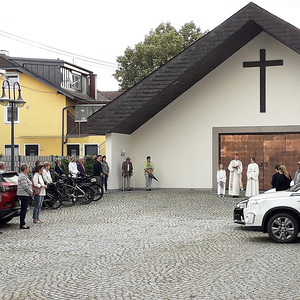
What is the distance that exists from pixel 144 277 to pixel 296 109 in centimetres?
2270

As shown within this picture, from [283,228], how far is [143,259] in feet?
11.6

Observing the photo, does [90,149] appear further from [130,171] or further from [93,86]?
[130,171]

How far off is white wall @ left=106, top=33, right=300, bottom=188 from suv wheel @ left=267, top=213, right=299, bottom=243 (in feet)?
59.0

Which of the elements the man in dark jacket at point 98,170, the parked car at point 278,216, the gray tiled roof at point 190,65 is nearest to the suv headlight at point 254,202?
the parked car at point 278,216

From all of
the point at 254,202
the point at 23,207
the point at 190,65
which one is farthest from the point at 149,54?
the point at 254,202

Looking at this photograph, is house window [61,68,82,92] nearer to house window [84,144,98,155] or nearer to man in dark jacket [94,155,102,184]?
house window [84,144,98,155]

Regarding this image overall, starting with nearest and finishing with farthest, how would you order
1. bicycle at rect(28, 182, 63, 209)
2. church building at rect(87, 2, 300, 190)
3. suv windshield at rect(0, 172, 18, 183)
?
suv windshield at rect(0, 172, 18, 183) → bicycle at rect(28, 182, 63, 209) → church building at rect(87, 2, 300, 190)

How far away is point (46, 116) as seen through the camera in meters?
50.2

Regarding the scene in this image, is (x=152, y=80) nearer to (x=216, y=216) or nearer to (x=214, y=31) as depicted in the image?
(x=214, y=31)

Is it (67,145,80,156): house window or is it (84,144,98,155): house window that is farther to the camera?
(67,145,80,156): house window

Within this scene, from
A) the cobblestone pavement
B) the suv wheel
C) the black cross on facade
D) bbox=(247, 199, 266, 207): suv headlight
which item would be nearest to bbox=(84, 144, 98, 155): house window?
the black cross on facade

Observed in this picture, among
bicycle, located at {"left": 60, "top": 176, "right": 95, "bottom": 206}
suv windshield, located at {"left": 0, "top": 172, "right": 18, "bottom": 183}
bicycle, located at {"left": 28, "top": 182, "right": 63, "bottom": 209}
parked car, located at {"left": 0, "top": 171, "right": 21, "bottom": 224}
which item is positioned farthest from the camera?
bicycle, located at {"left": 60, "top": 176, "right": 95, "bottom": 206}

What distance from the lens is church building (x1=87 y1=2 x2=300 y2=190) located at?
3003 cm

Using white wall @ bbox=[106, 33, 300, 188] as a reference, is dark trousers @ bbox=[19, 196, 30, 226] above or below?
below
